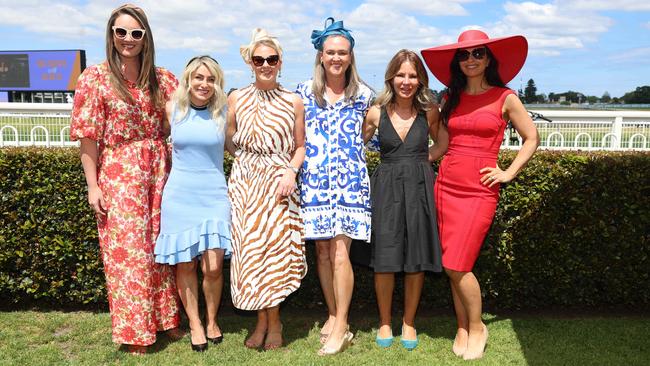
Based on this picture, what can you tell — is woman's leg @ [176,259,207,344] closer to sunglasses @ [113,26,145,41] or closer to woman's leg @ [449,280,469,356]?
sunglasses @ [113,26,145,41]

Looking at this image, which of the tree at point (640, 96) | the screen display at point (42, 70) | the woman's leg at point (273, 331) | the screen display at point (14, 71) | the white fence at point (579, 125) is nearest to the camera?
the woman's leg at point (273, 331)

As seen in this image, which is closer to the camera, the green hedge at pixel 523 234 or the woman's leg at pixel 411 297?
the woman's leg at pixel 411 297

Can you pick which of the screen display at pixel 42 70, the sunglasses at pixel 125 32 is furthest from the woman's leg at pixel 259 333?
the screen display at pixel 42 70

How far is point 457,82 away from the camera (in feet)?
13.9

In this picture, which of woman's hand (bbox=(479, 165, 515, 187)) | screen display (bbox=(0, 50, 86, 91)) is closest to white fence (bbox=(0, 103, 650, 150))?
woman's hand (bbox=(479, 165, 515, 187))

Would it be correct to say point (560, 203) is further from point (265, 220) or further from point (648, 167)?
point (265, 220)

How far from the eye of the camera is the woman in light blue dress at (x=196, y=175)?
13.1 ft

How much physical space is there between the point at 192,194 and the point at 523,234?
108 inches

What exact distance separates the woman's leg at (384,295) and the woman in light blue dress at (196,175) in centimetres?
117

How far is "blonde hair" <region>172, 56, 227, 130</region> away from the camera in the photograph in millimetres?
4020

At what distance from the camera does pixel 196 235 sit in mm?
4023

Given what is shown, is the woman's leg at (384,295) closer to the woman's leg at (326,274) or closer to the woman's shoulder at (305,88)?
the woman's leg at (326,274)

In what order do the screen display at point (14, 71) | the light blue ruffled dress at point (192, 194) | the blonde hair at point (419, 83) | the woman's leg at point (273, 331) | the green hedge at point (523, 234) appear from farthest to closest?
the screen display at point (14, 71) → the green hedge at point (523, 234) → the woman's leg at point (273, 331) → the blonde hair at point (419, 83) → the light blue ruffled dress at point (192, 194)

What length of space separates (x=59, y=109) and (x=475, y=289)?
436 inches
